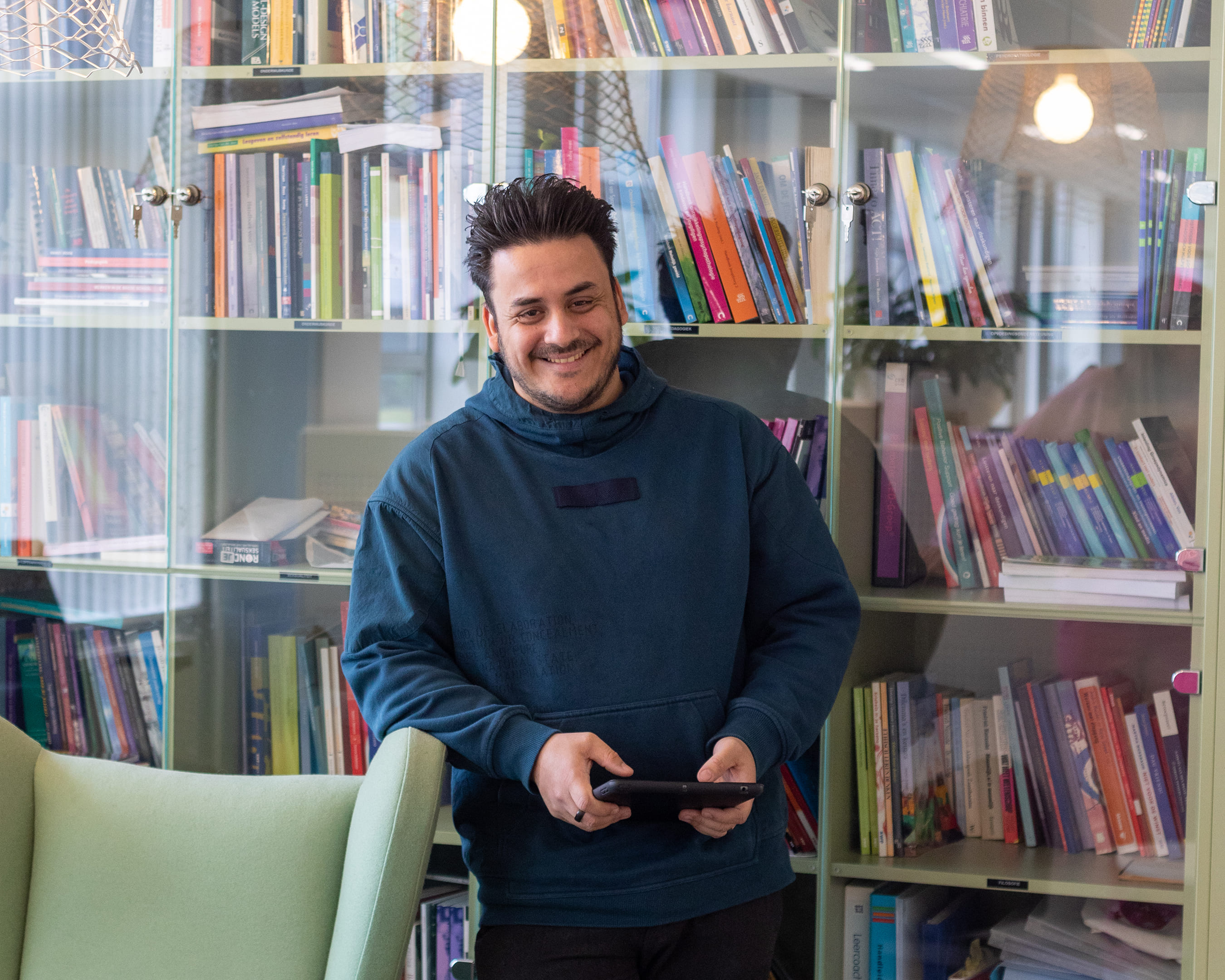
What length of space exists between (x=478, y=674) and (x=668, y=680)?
0.27 metres

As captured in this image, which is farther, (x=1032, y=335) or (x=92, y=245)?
(x=92, y=245)

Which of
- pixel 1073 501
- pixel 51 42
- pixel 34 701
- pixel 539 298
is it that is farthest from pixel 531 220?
pixel 34 701

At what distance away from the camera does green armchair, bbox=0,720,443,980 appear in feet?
4.44

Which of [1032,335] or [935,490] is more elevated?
[1032,335]

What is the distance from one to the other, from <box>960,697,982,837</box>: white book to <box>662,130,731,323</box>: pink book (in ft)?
2.75

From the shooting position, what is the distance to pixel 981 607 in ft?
6.27

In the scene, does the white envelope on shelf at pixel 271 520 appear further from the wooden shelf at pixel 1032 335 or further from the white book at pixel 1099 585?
the white book at pixel 1099 585

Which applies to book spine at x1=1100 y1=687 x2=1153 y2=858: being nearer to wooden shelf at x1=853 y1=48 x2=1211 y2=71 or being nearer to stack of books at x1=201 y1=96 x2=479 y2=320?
wooden shelf at x1=853 y1=48 x2=1211 y2=71

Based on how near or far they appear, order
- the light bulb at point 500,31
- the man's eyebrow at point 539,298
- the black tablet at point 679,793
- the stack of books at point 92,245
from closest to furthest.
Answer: the black tablet at point 679,793, the man's eyebrow at point 539,298, the light bulb at point 500,31, the stack of books at point 92,245

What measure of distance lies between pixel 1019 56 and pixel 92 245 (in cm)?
178

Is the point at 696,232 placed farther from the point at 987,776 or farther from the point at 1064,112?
the point at 987,776

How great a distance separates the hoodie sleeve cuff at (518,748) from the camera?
137cm

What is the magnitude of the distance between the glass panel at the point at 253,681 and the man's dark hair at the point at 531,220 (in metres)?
0.89

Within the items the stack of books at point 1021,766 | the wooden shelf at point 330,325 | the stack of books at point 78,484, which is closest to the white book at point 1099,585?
the stack of books at point 1021,766
